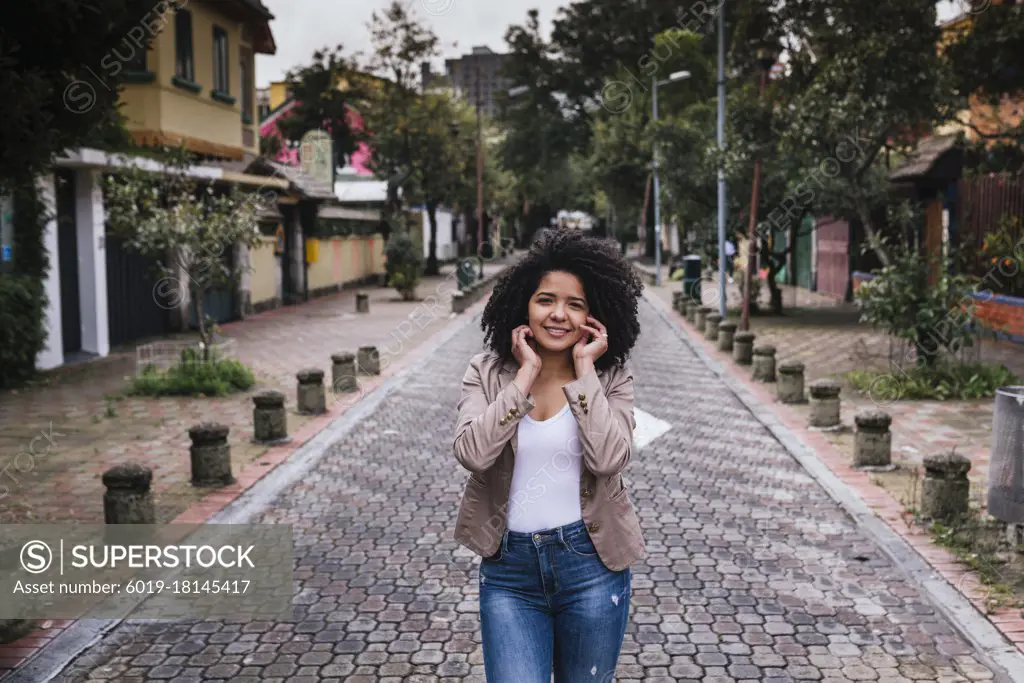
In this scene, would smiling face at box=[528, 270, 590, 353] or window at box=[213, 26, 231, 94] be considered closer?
smiling face at box=[528, 270, 590, 353]

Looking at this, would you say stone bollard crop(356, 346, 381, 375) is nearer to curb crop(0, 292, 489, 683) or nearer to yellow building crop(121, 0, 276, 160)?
curb crop(0, 292, 489, 683)

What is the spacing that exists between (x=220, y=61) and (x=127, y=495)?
1626cm

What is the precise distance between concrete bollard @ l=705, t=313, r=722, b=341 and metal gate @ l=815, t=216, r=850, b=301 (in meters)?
7.23

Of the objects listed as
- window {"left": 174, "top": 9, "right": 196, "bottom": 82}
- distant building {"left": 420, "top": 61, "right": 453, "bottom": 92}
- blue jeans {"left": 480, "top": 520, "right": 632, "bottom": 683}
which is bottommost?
blue jeans {"left": 480, "top": 520, "right": 632, "bottom": 683}

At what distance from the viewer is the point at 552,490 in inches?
→ 130

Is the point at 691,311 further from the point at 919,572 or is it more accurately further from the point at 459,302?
the point at 919,572

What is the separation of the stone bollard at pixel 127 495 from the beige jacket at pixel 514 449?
437 cm

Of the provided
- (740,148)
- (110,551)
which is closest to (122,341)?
(740,148)

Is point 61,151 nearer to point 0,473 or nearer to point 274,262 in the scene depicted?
point 0,473

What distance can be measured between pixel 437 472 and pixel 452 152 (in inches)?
1225

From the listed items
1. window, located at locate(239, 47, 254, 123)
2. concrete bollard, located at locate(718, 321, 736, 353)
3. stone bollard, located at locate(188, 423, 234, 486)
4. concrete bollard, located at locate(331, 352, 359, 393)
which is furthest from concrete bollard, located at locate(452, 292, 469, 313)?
stone bollard, located at locate(188, 423, 234, 486)

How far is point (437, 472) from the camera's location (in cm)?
923

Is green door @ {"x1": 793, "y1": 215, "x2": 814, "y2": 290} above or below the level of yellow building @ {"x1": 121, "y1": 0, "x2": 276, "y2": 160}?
below

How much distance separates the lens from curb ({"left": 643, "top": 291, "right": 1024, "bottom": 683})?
5.18 meters
